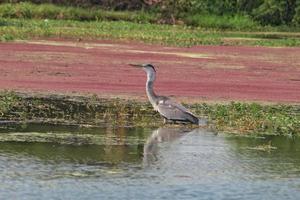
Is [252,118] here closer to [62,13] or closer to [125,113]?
[125,113]

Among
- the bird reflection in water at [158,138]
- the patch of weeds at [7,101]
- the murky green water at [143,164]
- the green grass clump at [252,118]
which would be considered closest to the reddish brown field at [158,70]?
the patch of weeds at [7,101]

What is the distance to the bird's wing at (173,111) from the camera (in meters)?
13.7

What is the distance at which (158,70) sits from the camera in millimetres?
25906

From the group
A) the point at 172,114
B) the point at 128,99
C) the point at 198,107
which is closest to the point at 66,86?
the point at 128,99

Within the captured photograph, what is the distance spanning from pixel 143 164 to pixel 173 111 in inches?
130

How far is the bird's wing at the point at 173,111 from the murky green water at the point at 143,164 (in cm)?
21

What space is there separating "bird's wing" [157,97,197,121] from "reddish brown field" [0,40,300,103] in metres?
4.73

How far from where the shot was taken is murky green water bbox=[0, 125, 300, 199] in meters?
9.06

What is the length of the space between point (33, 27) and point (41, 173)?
34.4 metres

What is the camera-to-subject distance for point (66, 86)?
19984 mm

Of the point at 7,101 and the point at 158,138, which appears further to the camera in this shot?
the point at 7,101

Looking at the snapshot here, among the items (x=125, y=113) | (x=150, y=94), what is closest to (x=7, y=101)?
(x=125, y=113)

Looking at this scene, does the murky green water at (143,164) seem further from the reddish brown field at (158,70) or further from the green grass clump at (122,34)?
the green grass clump at (122,34)

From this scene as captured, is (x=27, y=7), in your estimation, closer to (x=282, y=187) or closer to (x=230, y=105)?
(x=230, y=105)
